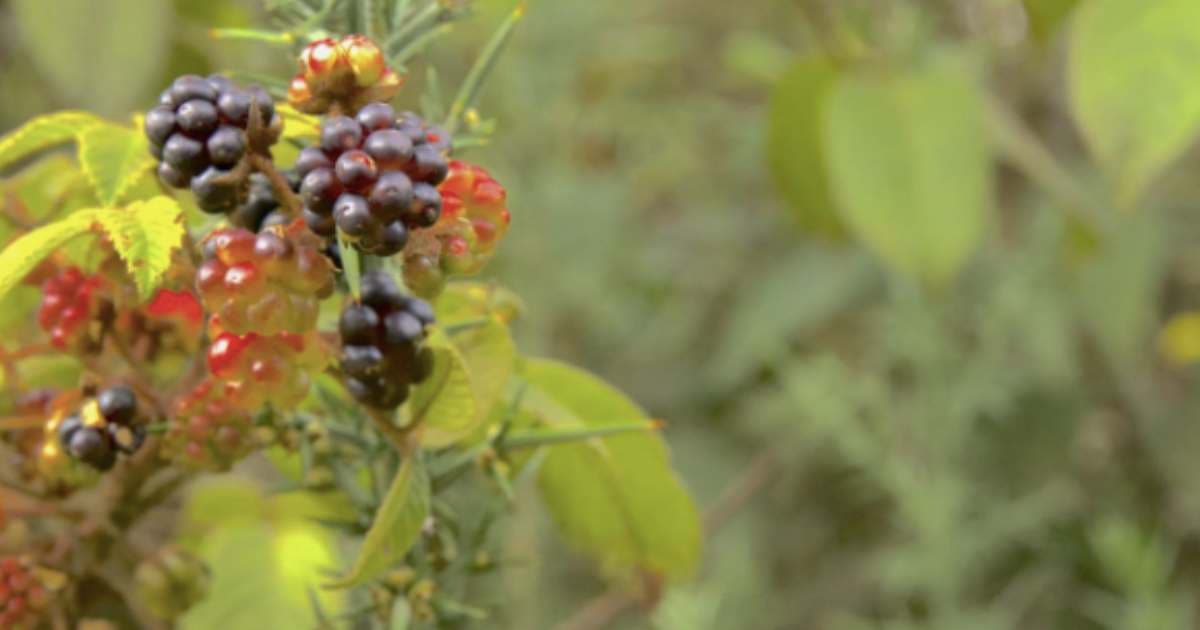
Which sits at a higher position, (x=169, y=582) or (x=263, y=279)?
(x=263, y=279)

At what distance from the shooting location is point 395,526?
1.41 ft

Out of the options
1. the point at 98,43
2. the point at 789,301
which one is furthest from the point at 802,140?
the point at 98,43

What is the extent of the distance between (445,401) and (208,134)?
11 centimetres

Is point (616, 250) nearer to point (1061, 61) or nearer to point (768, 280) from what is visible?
point (768, 280)

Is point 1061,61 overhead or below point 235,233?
below

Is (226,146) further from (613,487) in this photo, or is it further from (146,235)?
(613,487)

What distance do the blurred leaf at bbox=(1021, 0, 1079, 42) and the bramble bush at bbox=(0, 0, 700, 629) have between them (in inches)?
16.7

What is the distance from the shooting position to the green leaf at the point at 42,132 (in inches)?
17.9

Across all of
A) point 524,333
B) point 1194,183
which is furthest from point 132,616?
point 1194,183

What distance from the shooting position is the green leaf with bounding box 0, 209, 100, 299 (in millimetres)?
374

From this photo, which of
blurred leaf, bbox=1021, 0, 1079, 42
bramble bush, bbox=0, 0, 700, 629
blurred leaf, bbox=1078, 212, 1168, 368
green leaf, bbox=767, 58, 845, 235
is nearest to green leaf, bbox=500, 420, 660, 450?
bramble bush, bbox=0, 0, 700, 629

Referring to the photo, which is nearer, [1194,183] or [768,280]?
[768,280]

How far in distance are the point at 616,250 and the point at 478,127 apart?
1.01 meters

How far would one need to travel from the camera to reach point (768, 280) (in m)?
1.44
